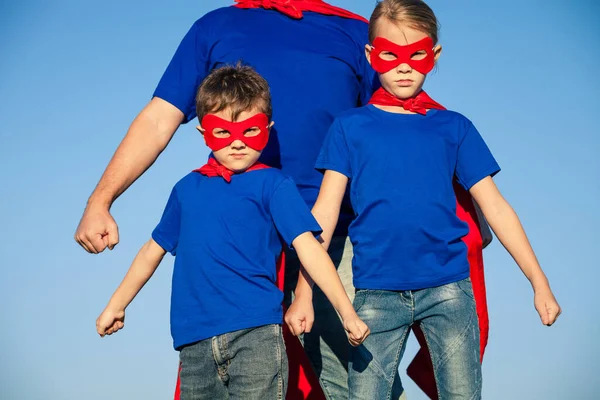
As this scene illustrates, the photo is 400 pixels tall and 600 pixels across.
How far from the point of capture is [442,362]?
4.73 meters

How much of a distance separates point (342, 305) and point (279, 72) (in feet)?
4.80

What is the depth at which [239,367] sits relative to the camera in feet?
14.6

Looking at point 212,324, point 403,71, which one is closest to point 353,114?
point 403,71

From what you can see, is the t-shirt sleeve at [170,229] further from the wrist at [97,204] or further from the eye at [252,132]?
the eye at [252,132]

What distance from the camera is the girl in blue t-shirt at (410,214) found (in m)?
4.71

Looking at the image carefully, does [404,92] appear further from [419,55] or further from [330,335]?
[330,335]

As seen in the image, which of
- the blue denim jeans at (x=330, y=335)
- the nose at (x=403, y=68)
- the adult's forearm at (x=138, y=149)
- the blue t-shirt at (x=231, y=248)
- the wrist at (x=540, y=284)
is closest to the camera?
the blue t-shirt at (x=231, y=248)

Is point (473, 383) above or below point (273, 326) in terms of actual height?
below

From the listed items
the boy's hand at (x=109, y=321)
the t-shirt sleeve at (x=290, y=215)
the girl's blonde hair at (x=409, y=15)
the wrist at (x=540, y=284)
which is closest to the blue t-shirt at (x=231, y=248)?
→ the t-shirt sleeve at (x=290, y=215)

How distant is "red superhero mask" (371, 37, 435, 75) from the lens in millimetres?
4906

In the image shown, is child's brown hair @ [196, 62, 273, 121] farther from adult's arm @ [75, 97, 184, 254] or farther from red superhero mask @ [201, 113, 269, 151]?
adult's arm @ [75, 97, 184, 254]

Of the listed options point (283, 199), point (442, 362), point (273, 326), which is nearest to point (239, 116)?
point (283, 199)

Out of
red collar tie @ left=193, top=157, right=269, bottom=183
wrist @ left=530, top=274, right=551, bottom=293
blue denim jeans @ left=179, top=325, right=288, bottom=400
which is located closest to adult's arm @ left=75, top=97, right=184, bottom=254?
red collar tie @ left=193, top=157, right=269, bottom=183

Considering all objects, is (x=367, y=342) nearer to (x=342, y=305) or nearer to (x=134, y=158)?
(x=342, y=305)
